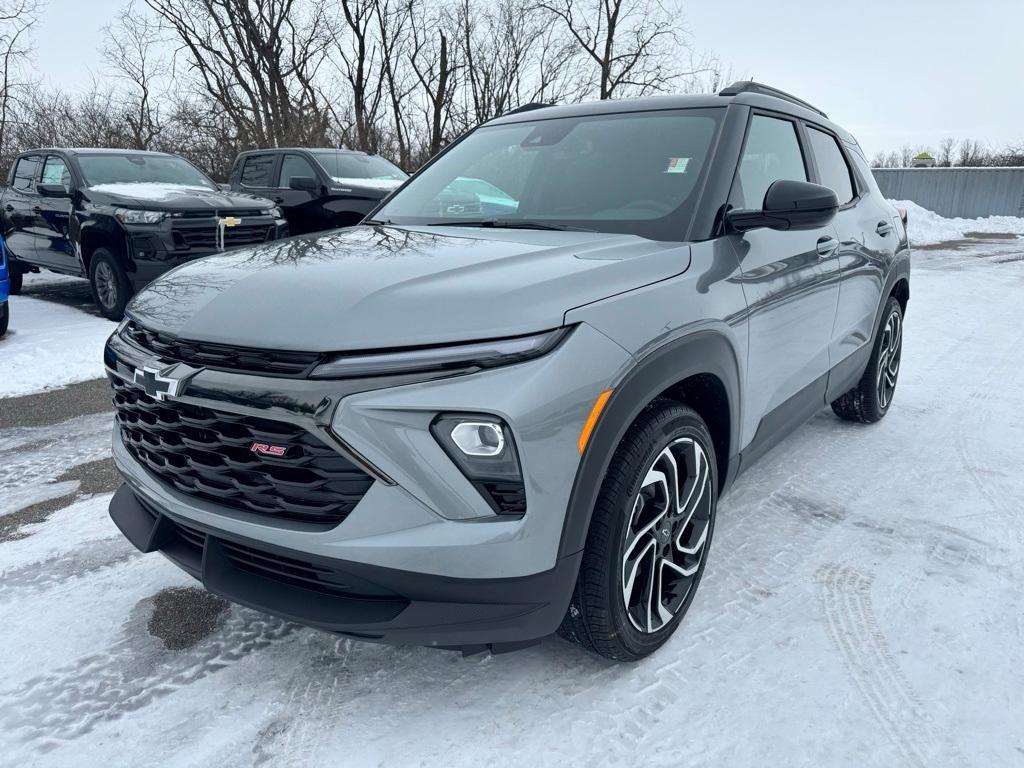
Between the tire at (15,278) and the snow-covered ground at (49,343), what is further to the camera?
the tire at (15,278)

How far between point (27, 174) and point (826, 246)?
9.43 meters

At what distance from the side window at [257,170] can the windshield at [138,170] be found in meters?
1.68

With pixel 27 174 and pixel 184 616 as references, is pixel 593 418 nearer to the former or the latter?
pixel 184 616

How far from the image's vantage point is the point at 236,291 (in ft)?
6.97

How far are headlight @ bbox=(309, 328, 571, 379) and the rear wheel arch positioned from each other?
0.99 feet

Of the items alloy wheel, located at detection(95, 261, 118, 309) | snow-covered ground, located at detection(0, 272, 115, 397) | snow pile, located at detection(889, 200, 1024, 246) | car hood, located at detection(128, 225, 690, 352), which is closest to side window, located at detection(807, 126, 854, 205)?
car hood, located at detection(128, 225, 690, 352)

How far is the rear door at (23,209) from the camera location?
29.0 ft

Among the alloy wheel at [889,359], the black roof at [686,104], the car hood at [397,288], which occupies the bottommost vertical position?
the alloy wheel at [889,359]

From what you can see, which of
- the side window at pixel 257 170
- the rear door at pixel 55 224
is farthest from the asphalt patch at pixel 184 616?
the side window at pixel 257 170

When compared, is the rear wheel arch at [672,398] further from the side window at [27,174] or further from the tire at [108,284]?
the side window at [27,174]

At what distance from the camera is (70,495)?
357cm

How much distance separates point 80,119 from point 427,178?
23007 mm

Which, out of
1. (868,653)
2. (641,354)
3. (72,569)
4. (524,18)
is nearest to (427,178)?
(641,354)

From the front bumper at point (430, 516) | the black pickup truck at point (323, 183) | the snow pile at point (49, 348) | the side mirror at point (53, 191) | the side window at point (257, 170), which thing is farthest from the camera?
the side window at point (257, 170)
